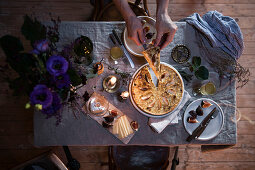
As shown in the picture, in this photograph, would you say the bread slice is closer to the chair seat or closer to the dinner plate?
the dinner plate

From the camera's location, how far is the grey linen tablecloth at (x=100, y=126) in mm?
1354

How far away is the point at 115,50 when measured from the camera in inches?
54.3

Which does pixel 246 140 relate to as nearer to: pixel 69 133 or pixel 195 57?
pixel 195 57

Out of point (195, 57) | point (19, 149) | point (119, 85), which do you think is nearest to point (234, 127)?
point (195, 57)

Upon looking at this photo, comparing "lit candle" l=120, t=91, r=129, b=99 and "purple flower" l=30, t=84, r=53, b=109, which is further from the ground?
"purple flower" l=30, t=84, r=53, b=109

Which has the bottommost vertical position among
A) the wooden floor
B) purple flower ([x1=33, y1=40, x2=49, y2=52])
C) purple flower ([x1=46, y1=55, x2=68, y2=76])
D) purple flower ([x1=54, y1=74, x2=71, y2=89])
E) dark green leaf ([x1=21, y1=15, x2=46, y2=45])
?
the wooden floor

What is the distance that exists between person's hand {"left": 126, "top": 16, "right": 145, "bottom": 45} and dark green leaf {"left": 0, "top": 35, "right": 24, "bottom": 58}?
26.1 inches

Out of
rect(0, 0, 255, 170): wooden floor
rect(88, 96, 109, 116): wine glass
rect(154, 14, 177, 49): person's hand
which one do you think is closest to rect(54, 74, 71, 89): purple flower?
rect(88, 96, 109, 116): wine glass

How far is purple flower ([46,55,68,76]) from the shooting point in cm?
85

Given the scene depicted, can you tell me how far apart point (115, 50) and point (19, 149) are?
1574 millimetres

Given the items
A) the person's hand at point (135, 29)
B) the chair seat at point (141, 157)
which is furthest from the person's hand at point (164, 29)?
the chair seat at point (141, 157)

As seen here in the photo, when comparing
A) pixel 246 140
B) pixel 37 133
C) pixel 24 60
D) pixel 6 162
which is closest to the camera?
pixel 24 60

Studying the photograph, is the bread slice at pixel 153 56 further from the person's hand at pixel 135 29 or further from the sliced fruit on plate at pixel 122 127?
the sliced fruit on plate at pixel 122 127

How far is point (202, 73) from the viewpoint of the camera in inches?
54.0
